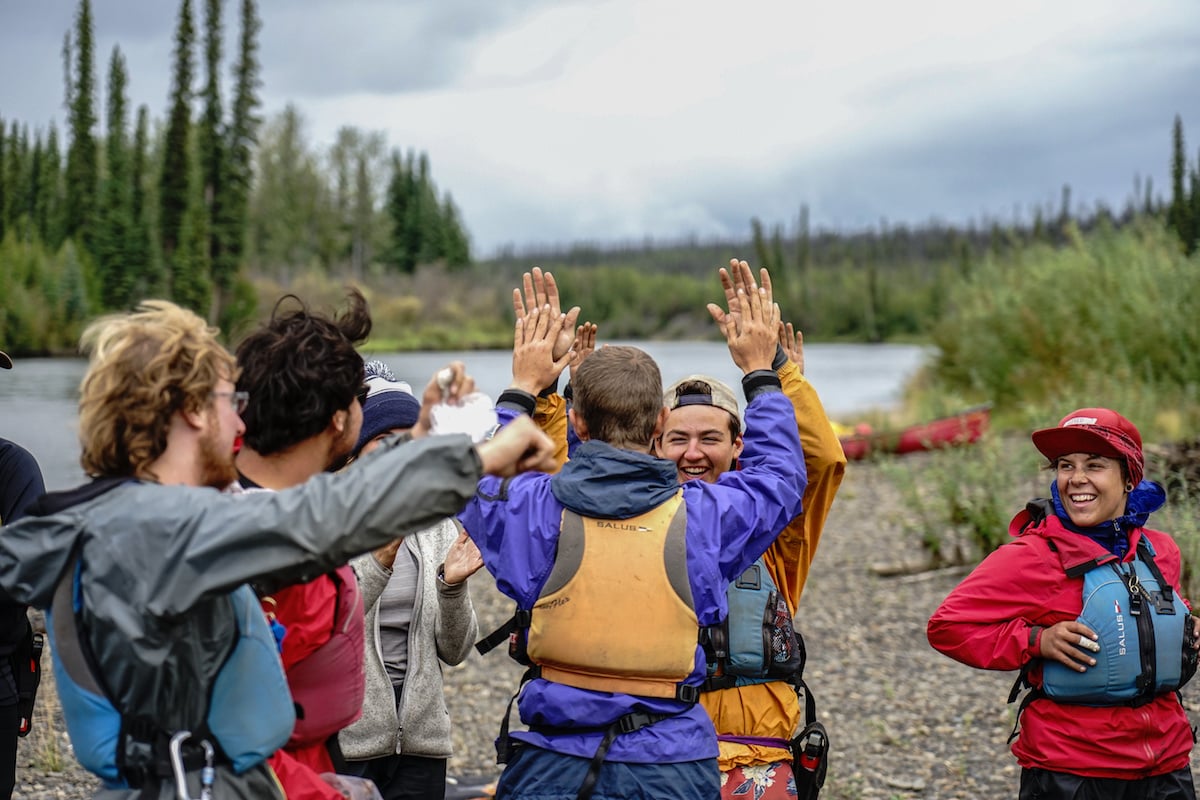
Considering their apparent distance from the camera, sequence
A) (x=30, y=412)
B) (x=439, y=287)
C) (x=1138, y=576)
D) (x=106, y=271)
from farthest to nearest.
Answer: (x=439, y=287), (x=106, y=271), (x=30, y=412), (x=1138, y=576)

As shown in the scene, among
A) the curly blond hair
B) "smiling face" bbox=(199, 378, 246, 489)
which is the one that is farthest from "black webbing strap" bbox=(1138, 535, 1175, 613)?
the curly blond hair

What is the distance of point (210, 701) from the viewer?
7.41 ft

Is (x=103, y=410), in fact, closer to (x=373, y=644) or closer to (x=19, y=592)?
(x=19, y=592)

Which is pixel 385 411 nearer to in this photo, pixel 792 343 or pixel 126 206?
pixel 792 343

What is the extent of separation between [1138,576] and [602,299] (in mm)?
132901

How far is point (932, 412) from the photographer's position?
2039 cm

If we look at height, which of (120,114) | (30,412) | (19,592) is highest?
(120,114)

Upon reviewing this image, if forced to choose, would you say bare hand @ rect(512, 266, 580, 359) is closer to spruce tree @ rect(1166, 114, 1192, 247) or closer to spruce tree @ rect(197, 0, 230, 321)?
spruce tree @ rect(1166, 114, 1192, 247)

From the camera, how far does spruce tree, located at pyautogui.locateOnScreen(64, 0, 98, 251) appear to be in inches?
1825

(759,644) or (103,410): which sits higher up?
(103,410)

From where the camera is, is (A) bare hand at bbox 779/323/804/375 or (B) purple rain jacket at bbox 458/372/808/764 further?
(A) bare hand at bbox 779/323/804/375

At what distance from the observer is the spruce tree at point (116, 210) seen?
146 feet

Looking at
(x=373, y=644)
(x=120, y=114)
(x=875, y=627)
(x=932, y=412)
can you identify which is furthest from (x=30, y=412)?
(x=373, y=644)

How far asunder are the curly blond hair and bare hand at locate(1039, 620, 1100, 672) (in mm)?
2818
